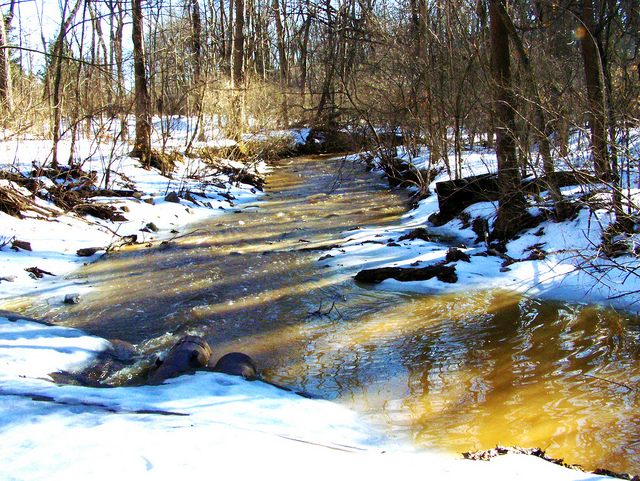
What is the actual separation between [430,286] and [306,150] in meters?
20.0

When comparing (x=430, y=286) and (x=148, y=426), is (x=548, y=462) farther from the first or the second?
(x=430, y=286)

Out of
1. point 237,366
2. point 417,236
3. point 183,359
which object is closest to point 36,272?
point 183,359

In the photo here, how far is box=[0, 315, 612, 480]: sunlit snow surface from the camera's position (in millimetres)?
1979

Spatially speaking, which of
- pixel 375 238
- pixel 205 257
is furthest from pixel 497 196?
pixel 205 257

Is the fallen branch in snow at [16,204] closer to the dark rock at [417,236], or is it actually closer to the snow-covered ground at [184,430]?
the snow-covered ground at [184,430]

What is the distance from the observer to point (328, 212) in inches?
462

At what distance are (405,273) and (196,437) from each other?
4695 mm

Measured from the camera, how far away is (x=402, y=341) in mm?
4758

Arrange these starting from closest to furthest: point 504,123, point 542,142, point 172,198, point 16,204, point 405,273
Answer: point 405,273
point 542,142
point 504,123
point 16,204
point 172,198

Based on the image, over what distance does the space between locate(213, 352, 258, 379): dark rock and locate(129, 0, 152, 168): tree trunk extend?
984cm

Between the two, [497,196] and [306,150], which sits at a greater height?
[306,150]

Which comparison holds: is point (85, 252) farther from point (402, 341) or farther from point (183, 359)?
point (402, 341)

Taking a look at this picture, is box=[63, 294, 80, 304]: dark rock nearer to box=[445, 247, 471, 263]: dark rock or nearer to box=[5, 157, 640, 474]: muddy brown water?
box=[5, 157, 640, 474]: muddy brown water

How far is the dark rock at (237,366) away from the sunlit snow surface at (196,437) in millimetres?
168
